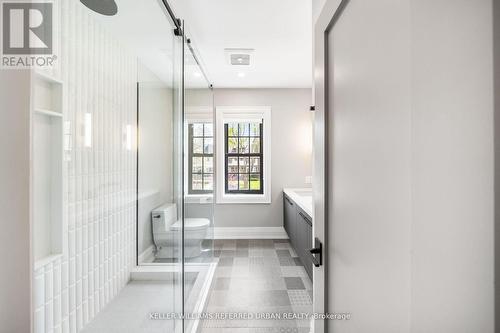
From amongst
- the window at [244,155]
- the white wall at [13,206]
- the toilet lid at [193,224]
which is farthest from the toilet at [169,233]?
the window at [244,155]

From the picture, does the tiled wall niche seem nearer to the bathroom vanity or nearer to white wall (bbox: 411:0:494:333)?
white wall (bbox: 411:0:494:333)

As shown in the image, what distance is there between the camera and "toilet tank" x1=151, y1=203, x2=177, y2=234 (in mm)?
1653

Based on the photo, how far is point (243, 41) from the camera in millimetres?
2576

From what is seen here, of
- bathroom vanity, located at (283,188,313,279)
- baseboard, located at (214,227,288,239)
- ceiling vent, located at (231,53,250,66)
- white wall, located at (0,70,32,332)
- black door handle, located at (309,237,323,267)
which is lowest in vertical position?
baseboard, located at (214,227,288,239)

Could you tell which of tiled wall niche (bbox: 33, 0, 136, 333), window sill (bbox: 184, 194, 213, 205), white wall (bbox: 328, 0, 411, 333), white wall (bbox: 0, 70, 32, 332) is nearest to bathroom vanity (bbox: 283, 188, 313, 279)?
window sill (bbox: 184, 194, 213, 205)

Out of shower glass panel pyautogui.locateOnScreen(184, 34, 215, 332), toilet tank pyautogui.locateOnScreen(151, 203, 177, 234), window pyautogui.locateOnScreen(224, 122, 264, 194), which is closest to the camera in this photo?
toilet tank pyautogui.locateOnScreen(151, 203, 177, 234)

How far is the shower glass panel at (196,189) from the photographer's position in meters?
2.19

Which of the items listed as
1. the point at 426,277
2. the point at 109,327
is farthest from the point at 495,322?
the point at 109,327

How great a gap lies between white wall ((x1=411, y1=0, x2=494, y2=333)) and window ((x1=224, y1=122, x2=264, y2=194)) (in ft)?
12.9

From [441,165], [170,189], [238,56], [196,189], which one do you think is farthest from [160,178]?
[238,56]

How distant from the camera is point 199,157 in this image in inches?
119

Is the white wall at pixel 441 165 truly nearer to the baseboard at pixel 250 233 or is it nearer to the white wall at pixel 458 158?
the white wall at pixel 458 158

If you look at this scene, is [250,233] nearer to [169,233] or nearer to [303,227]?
[303,227]

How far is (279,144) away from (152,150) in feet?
9.53
